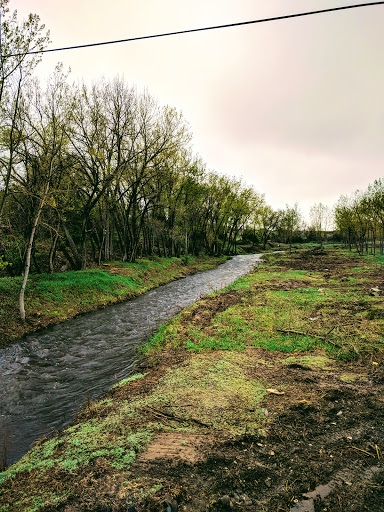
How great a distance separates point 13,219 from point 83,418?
1580 centimetres

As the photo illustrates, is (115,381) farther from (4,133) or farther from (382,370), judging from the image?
(4,133)

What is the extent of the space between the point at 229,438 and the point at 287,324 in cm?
561

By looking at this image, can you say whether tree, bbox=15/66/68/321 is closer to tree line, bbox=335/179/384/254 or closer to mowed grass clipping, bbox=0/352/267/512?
mowed grass clipping, bbox=0/352/267/512

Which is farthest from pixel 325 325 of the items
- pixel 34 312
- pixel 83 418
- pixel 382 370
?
pixel 34 312

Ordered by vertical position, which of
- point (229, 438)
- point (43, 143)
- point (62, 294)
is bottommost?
point (229, 438)

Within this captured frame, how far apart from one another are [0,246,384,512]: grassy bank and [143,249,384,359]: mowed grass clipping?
0.09 meters

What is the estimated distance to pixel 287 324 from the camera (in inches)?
337

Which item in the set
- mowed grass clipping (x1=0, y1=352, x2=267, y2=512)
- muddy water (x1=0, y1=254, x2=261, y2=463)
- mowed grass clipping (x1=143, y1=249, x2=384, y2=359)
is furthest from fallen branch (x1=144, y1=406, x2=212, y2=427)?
mowed grass clipping (x1=143, y1=249, x2=384, y2=359)

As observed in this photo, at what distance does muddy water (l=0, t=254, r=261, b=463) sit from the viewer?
525cm

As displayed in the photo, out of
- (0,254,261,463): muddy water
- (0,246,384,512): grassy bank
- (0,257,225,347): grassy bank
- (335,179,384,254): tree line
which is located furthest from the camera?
(335,179,384,254): tree line

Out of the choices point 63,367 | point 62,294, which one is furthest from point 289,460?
point 62,294

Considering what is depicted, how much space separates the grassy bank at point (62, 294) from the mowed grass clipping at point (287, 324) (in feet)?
19.9

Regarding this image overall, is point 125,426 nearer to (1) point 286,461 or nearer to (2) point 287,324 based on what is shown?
(1) point 286,461

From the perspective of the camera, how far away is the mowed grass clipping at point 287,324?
23.0ft
